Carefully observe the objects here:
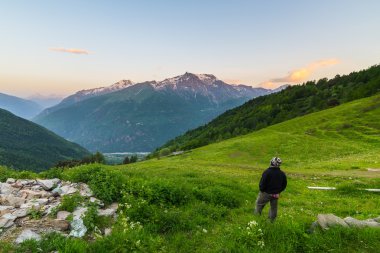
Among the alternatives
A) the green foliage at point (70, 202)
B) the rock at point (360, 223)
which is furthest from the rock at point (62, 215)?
the rock at point (360, 223)

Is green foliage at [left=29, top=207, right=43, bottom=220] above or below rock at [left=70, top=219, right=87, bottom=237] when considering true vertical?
above

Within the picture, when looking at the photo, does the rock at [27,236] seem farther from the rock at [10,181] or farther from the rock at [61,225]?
the rock at [10,181]

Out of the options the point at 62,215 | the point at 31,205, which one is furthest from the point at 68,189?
the point at 62,215

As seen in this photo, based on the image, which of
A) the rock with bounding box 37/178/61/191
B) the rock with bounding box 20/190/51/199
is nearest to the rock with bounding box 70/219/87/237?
the rock with bounding box 20/190/51/199

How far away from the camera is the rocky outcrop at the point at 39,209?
42.0 feet

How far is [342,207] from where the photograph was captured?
62.3 feet

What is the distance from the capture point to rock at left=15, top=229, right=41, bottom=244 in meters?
11.9

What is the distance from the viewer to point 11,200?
15320 millimetres

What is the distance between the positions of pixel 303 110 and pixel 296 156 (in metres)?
121

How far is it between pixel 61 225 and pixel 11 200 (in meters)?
4.02

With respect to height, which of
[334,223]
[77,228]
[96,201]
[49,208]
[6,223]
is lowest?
[334,223]

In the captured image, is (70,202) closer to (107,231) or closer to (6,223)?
(6,223)

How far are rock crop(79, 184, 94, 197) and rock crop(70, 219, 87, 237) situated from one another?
2927 mm

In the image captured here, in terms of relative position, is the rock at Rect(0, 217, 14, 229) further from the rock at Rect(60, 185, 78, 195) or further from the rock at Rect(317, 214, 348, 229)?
the rock at Rect(317, 214, 348, 229)
